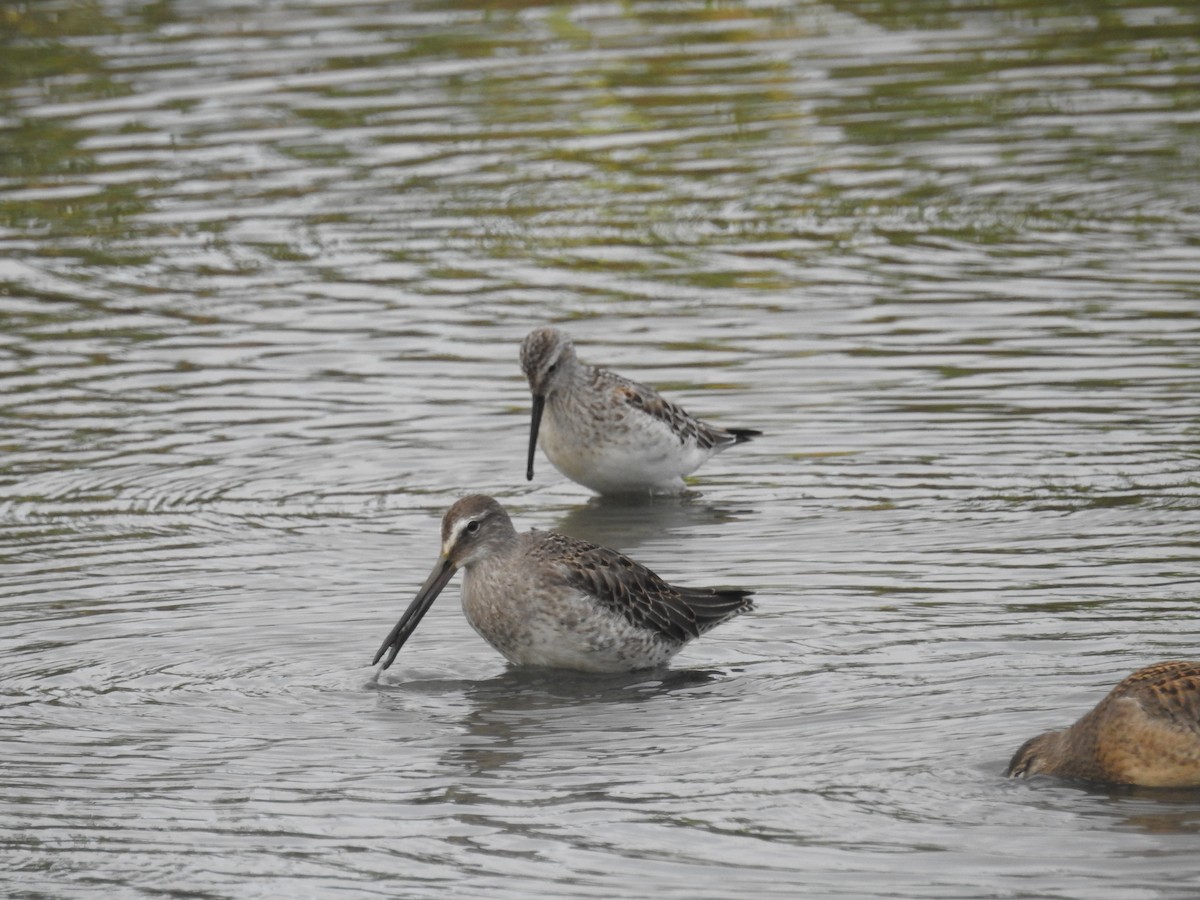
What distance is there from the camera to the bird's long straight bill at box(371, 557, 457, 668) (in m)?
9.55

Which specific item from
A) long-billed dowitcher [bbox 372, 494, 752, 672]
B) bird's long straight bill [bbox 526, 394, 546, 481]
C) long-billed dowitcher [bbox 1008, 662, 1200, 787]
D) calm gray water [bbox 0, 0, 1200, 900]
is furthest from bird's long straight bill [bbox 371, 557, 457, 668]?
long-billed dowitcher [bbox 1008, 662, 1200, 787]

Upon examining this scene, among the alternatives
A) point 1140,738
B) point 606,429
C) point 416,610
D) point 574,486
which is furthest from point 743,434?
point 1140,738

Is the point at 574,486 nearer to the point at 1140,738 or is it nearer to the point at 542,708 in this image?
the point at 542,708

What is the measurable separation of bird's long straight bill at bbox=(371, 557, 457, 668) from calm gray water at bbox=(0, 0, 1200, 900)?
15cm

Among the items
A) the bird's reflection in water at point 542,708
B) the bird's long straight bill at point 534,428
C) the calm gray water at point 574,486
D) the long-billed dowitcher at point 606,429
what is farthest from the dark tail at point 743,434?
the bird's reflection in water at point 542,708

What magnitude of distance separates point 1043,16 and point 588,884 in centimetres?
2006

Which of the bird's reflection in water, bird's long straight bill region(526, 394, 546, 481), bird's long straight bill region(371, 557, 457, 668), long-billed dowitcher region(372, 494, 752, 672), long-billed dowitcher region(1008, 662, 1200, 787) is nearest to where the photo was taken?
long-billed dowitcher region(1008, 662, 1200, 787)

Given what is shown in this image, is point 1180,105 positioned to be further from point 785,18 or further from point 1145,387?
point 1145,387

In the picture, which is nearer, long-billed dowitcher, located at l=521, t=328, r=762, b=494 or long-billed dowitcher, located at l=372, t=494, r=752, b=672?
long-billed dowitcher, located at l=372, t=494, r=752, b=672

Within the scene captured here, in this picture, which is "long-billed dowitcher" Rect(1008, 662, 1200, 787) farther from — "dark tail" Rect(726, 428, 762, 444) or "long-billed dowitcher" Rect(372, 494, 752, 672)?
"dark tail" Rect(726, 428, 762, 444)

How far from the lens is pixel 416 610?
973 cm

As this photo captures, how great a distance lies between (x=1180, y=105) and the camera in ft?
69.8

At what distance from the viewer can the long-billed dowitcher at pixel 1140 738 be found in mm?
7629

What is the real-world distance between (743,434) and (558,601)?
345 cm
